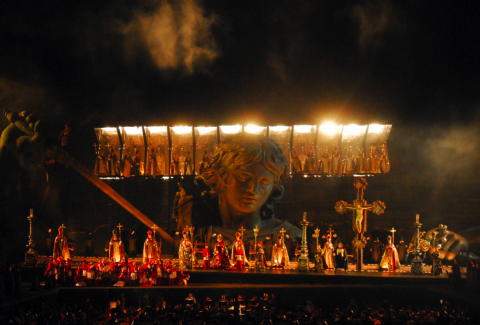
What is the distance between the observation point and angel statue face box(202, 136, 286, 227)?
17094 millimetres

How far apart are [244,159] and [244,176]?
51cm

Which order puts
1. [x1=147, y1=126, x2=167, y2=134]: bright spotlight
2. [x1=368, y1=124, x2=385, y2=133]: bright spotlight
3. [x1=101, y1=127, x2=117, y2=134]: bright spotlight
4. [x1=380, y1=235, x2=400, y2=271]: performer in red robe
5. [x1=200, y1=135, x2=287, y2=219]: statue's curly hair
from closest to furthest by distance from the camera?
[x1=380, y1=235, x2=400, y2=271]: performer in red robe
[x1=200, y1=135, x2=287, y2=219]: statue's curly hair
[x1=368, y1=124, x2=385, y2=133]: bright spotlight
[x1=147, y1=126, x2=167, y2=134]: bright spotlight
[x1=101, y1=127, x2=117, y2=134]: bright spotlight

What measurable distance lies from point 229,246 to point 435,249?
5858mm

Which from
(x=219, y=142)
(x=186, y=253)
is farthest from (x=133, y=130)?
(x=186, y=253)

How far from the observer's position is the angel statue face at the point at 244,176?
56.1ft

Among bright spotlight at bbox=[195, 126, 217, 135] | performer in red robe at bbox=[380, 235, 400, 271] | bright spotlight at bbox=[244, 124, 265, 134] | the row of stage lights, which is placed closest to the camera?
performer in red robe at bbox=[380, 235, 400, 271]

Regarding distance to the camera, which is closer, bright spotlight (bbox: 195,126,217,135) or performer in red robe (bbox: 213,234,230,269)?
performer in red robe (bbox: 213,234,230,269)

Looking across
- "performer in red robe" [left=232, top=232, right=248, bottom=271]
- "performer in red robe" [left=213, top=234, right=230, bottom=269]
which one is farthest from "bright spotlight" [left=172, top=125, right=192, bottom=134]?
"performer in red robe" [left=213, top=234, right=230, bottom=269]

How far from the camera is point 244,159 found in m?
17.1

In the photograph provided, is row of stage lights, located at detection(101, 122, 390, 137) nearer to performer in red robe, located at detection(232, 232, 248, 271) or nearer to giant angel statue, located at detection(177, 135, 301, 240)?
giant angel statue, located at detection(177, 135, 301, 240)

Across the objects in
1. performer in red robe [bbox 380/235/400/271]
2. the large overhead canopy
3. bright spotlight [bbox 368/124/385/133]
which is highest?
bright spotlight [bbox 368/124/385/133]

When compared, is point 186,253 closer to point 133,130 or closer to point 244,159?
point 244,159

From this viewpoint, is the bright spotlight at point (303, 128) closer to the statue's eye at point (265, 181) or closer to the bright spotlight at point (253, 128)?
the bright spotlight at point (253, 128)

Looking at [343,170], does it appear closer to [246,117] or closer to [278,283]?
[246,117]
